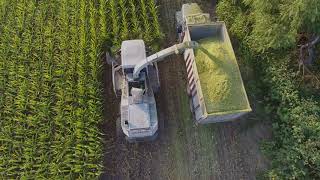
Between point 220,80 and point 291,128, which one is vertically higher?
point 220,80

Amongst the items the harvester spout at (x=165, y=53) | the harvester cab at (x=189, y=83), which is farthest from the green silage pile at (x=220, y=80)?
the harvester spout at (x=165, y=53)

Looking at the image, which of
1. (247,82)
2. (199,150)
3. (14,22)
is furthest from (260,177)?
(14,22)

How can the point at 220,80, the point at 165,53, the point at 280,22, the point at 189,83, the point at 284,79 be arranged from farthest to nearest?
1. the point at 189,83
2. the point at 284,79
3. the point at 220,80
4. the point at 280,22
5. the point at 165,53

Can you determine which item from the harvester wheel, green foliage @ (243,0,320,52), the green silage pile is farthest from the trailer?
the harvester wheel

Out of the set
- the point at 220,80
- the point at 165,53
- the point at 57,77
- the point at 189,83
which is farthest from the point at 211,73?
the point at 57,77

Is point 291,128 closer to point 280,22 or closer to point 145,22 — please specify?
point 280,22
